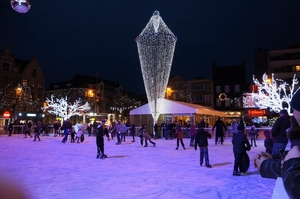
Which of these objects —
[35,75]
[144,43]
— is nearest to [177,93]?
[35,75]

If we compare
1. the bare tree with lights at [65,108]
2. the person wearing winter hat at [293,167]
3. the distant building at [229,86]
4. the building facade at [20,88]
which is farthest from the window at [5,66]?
the person wearing winter hat at [293,167]

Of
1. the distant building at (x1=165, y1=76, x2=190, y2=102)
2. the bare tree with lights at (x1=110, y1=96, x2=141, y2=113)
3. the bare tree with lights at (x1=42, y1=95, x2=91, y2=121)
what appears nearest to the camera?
the bare tree with lights at (x1=42, y1=95, x2=91, y2=121)

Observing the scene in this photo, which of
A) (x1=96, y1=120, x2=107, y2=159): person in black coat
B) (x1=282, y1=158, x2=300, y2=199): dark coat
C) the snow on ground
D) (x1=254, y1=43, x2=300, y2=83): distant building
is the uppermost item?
(x1=254, y1=43, x2=300, y2=83): distant building

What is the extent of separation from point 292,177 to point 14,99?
155 feet

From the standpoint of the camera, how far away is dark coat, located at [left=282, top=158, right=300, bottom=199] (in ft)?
3.79

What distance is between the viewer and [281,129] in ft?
22.4

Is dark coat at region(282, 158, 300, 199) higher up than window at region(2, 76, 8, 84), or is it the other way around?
window at region(2, 76, 8, 84)

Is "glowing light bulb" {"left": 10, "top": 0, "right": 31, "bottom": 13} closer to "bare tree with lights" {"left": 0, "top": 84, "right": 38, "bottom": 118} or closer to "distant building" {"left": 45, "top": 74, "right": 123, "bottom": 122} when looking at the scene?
"bare tree with lights" {"left": 0, "top": 84, "right": 38, "bottom": 118}

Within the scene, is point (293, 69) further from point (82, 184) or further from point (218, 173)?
point (82, 184)

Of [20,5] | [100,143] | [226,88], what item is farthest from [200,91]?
[20,5]

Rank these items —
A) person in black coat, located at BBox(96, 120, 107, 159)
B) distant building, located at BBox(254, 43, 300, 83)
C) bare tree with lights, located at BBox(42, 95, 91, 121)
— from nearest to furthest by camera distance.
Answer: person in black coat, located at BBox(96, 120, 107, 159)
bare tree with lights, located at BBox(42, 95, 91, 121)
distant building, located at BBox(254, 43, 300, 83)

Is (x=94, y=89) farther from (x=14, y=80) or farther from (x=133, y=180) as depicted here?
(x=133, y=180)

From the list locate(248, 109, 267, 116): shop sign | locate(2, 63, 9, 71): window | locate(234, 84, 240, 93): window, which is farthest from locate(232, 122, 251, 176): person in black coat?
locate(2, 63, 9, 71): window

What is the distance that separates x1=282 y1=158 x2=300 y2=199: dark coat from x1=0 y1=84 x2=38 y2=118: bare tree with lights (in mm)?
44475
